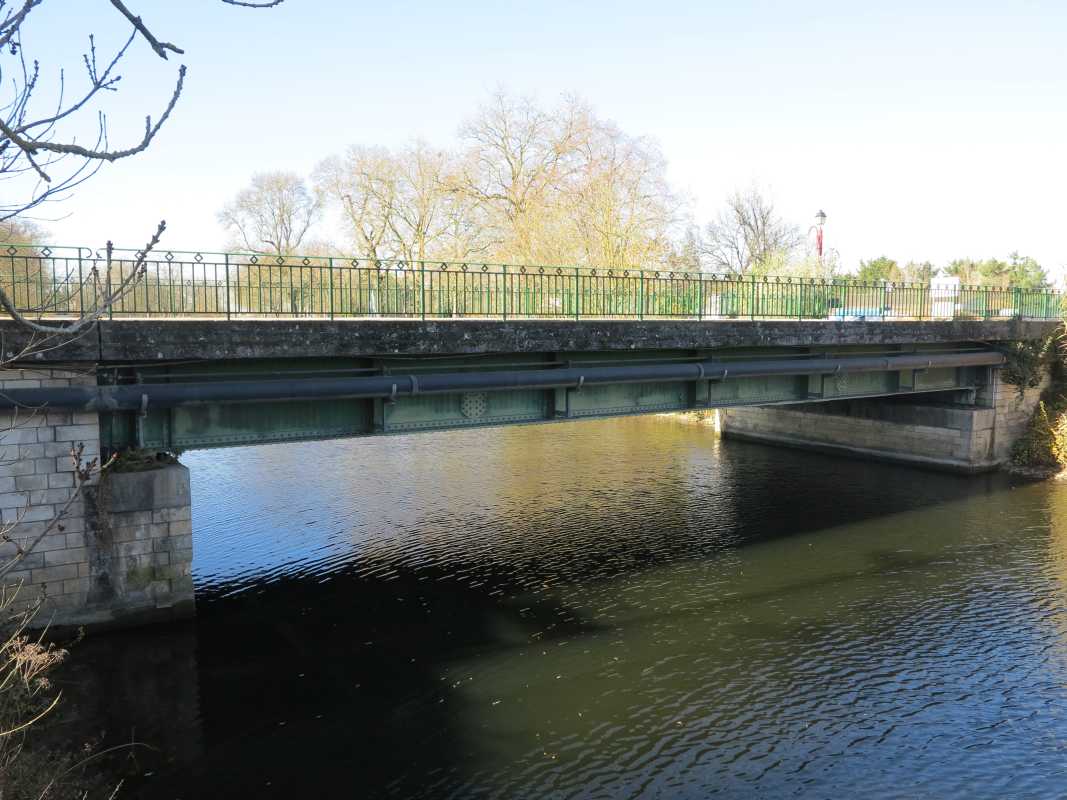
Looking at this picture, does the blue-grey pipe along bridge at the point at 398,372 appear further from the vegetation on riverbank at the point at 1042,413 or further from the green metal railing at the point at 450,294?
the vegetation on riverbank at the point at 1042,413

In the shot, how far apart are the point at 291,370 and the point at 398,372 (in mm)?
1668

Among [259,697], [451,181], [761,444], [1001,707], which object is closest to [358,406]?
[259,697]

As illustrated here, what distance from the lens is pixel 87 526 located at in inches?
433

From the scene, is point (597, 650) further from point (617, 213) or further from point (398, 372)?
point (617, 213)

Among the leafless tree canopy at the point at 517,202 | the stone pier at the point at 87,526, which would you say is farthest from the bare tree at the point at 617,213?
the stone pier at the point at 87,526

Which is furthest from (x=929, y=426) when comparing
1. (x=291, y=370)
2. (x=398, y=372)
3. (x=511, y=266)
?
(x=291, y=370)

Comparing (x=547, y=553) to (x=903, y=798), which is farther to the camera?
(x=547, y=553)

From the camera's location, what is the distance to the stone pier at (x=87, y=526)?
414 inches

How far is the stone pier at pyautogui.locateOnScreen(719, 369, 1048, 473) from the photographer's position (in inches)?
923

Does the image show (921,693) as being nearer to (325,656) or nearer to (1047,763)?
(1047,763)

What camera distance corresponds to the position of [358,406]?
43.7 ft

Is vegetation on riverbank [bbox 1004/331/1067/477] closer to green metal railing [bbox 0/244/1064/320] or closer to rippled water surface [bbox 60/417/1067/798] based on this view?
green metal railing [bbox 0/244/1064/320]

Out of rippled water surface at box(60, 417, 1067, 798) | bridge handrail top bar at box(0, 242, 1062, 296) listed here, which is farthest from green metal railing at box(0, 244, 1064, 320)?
rippled water surface at box(60, 417, 1067, 798)

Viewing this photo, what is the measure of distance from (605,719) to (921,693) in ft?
13.1
